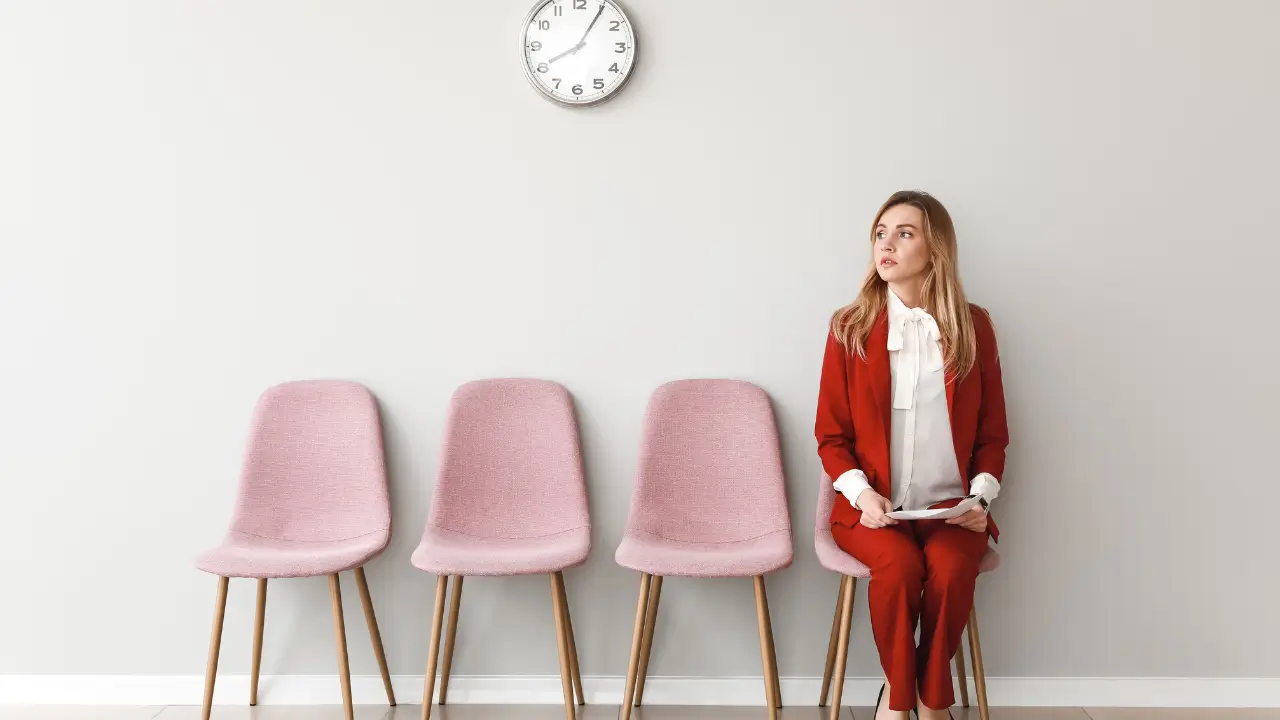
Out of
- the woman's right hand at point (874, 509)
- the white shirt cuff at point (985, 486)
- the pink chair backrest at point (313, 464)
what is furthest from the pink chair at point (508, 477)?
the white shirt cuff at point (985, 486)

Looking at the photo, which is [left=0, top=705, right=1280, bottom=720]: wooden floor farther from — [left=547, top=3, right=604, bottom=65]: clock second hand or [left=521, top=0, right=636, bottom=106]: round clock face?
[left=547, top=3, right=604, bottom=65]: clock second hand

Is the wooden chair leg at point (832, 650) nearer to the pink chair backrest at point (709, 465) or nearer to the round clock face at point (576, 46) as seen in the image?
the pink chair backrest at point (709, 465)

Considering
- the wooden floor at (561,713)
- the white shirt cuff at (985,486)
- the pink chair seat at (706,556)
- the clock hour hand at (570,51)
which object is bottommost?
the wooden floor at (561,713)

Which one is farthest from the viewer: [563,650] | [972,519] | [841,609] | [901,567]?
[841,609]

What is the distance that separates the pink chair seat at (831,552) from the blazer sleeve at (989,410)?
22 centimetres

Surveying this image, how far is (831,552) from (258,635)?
153 cm

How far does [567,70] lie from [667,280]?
2.07ft

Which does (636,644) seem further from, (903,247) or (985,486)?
(903,247)

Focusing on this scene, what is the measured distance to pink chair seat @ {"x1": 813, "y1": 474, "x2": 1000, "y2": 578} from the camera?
2.00 m

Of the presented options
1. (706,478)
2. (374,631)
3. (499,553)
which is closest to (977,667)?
(706,478)

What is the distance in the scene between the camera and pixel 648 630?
88.0 inches

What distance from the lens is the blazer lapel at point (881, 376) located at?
2.05 meters

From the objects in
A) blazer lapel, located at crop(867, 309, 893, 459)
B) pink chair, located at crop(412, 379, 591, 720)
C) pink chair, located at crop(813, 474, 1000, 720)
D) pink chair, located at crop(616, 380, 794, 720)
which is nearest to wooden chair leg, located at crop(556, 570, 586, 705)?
pink chair, located at crop(412, 379, 591, 720)

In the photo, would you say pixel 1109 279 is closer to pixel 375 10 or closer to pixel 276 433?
pixel 375 10
